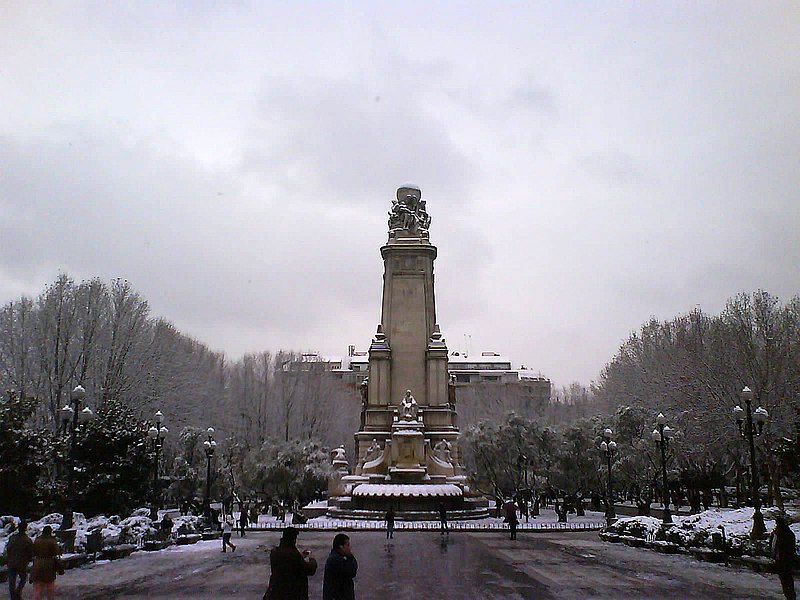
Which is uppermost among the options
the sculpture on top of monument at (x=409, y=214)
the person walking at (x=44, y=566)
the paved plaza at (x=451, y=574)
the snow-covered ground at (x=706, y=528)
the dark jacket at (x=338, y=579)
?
the sculpture on top of monument at (x=409, y=214)

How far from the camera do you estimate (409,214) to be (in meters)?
46.6

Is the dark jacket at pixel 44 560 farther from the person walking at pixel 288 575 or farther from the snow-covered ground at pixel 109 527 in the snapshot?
the snow-covered ground at pixel 109 527

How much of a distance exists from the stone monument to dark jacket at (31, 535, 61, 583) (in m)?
23.5

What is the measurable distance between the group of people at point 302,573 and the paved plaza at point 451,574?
5664mm

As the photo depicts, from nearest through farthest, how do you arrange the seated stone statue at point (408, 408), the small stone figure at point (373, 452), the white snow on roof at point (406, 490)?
1. the white snow on roof at point (406, 490)
2. the seated stone statue at point (408, 408)
3. the small stone figure at point (373, 452)

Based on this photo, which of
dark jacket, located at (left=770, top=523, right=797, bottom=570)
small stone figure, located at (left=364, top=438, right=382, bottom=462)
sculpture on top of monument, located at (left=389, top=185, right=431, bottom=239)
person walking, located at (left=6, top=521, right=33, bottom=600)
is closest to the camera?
person walking, located at (left=6, top=521, right=33, bottom=600)

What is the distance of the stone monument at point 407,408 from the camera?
34812 millimetres

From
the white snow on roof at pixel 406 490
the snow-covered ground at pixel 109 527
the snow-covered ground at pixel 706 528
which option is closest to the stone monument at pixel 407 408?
the white snow on roof at pixel 406 490

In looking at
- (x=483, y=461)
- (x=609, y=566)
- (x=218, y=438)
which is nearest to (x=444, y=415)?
(x=483, y=461)

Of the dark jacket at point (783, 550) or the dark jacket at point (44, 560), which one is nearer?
the dark jacket at point (44, 560)

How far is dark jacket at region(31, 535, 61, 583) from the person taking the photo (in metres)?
10.6

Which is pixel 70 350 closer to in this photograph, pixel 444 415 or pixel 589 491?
pixel 444 415

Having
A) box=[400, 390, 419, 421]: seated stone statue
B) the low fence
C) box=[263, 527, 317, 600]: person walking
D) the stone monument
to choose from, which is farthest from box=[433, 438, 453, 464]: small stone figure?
box=[263, 527, 317, 600]: person walking

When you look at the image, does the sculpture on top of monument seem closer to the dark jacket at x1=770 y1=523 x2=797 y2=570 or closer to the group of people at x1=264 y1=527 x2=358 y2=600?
the dark jacket at x1=770 y1=523 x2=797 y2=570
